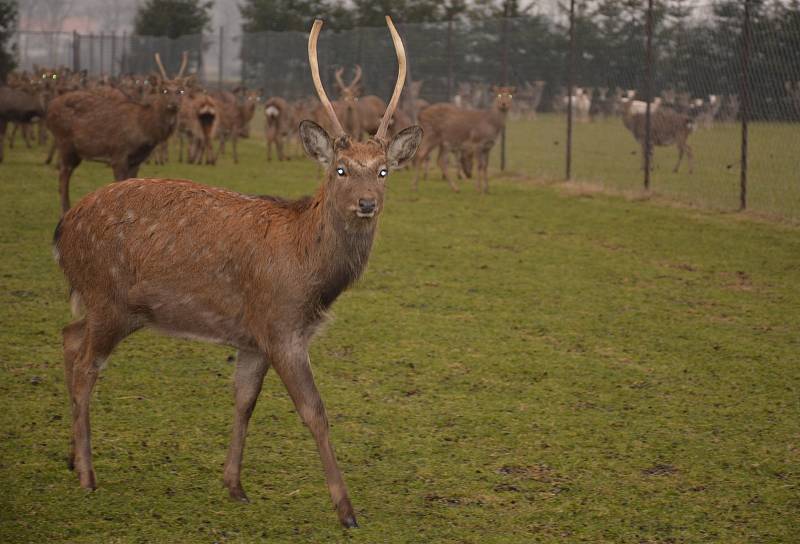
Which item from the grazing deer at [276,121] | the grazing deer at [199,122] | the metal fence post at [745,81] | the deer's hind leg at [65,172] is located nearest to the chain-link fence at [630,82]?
the metal fence post at [745,81]

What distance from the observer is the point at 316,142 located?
498 cm

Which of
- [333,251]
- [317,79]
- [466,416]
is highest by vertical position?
[317,79]

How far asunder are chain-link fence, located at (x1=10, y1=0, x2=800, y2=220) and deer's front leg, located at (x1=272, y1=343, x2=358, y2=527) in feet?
36.8

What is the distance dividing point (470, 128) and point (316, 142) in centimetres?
1380

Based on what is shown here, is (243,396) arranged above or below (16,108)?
below

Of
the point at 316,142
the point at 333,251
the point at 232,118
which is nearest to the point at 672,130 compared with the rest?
the point at 232,118

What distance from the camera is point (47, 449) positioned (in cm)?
538

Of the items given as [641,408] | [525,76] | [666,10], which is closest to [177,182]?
[641,408]

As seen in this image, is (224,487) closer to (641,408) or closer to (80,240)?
(80,240)

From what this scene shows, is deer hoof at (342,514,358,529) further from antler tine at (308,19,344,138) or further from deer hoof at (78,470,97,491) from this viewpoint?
antler tine at (308,19,344,138)

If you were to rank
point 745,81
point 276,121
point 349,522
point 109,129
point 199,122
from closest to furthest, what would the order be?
point 349,522
point 109,129
point 745,81
point 199,122
point 276,121

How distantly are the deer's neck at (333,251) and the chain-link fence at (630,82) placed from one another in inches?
425

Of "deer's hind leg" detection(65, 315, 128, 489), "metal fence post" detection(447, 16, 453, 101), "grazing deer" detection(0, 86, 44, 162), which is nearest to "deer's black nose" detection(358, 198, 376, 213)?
"deer's hind leg" detection(65, 315, 128, 489)

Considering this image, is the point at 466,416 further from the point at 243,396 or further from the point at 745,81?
the point at 745,81
